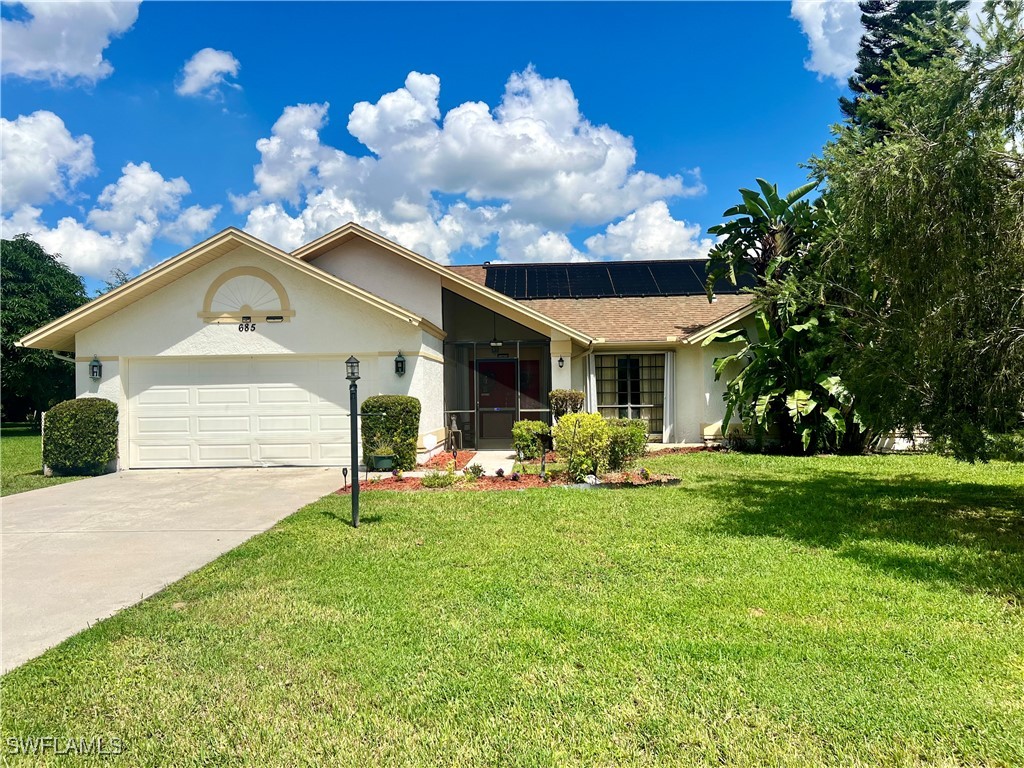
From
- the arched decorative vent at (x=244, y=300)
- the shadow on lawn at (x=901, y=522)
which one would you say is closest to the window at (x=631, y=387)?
the shadow on lawn at (x=901, y=522)

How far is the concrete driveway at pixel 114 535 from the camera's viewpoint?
14.9 feet

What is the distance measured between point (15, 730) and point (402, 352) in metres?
9.43

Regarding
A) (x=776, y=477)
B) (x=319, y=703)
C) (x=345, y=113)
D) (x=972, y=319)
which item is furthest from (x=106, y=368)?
(x=972, y=319)

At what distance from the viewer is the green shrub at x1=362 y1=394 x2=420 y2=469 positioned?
11.2m

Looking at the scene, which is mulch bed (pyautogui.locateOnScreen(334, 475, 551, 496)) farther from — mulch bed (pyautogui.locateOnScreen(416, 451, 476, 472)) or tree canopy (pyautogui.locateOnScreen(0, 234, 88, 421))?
tree canopy (pyautogui.locateOnScreen(0, 234, 88, 421))

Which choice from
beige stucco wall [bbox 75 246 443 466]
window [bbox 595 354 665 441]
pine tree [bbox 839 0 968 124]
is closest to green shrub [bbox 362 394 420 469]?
beige stucco wall [bbox 75 246 443 466]

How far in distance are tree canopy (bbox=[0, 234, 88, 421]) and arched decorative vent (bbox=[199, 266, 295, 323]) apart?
68.5 feet

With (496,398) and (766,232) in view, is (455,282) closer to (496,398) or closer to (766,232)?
(496,398)

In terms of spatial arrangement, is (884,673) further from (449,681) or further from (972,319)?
(972,319)

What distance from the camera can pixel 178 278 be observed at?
1196cm

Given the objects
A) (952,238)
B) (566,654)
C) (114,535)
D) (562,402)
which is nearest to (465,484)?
(562,402)

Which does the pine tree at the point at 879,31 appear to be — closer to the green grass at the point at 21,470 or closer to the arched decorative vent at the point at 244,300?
the arched decorative vent at the point at 244,300

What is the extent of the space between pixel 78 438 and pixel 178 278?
Result: 3.82 m

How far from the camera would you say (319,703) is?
3.14 metres
